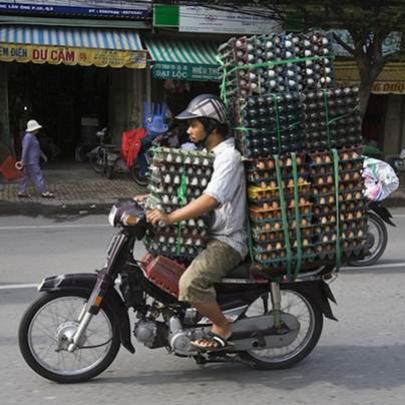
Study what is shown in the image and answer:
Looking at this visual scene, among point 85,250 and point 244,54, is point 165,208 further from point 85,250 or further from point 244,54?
point 85,250

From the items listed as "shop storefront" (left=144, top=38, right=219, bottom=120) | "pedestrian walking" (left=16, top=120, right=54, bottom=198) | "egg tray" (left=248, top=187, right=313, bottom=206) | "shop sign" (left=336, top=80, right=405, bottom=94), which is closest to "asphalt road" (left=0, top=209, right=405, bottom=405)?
"egg tray" (left=248, top=187, right=313, bottom=206)

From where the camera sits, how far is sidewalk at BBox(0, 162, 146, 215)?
11.4 meters

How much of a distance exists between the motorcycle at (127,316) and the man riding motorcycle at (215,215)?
0.36 feet

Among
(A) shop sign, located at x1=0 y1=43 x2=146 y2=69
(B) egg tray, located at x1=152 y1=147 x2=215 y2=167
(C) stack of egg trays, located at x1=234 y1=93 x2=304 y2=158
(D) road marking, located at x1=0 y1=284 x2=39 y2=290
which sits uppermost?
(A) shop sign, located at x1=0 y1=43 x2=146 y2=69

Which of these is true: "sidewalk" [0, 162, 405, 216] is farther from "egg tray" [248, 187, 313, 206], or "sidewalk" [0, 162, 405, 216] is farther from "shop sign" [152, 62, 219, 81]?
"egg tray" [248, 187, 313, 206]

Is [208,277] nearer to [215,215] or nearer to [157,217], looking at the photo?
[215,215]

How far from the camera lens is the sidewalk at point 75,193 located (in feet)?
37.2

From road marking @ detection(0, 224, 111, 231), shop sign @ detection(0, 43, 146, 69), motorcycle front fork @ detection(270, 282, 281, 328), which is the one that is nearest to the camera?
motorcycle front fork @ detection(270, 282, 281, 328)

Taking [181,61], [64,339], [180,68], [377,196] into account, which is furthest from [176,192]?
[181,61]

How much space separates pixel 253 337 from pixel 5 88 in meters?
12.7

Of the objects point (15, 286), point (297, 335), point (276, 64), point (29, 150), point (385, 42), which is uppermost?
point (385, 42)

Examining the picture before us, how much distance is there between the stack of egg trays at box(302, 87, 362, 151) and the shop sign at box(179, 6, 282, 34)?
1161 cm

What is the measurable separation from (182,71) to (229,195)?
11.2 metres

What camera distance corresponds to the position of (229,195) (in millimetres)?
3705
